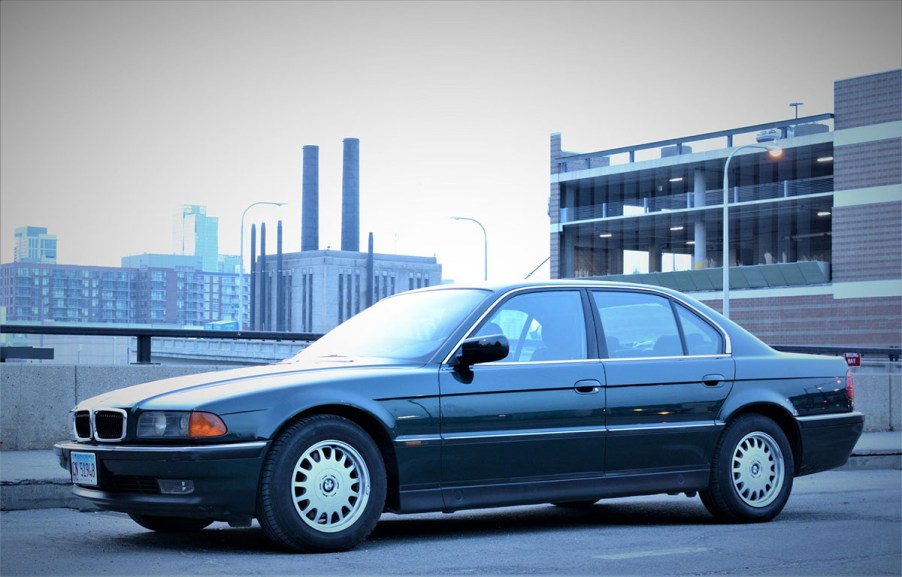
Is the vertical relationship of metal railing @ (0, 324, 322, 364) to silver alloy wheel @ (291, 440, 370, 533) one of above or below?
above

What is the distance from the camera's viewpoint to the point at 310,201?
471 ft

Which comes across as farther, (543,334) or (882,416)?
(882,416)

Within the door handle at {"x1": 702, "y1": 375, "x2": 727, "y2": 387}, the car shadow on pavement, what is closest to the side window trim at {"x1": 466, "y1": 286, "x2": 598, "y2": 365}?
the door handle at {"x1": 702, "y1": 375, "x2": 727, "y2": 387}

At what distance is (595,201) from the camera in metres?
83.8

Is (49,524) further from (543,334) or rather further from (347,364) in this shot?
(543,334)

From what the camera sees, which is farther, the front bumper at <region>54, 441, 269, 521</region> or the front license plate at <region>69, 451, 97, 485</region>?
the front license plate at <region>69, 451, 97, 485</region>

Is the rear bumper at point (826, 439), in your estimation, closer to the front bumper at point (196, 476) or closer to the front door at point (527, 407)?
the front door at point (527, 407)

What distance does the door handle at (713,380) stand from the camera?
27.3 feet

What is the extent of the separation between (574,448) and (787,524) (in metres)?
1.90

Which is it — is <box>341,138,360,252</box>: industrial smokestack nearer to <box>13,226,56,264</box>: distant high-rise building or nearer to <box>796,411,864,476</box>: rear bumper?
<box>13,226,56,264</box>: distant high-rise building

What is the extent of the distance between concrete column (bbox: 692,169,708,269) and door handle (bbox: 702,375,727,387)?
68.9 metres

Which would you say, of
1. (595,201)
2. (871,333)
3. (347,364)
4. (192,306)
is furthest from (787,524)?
(192,306)

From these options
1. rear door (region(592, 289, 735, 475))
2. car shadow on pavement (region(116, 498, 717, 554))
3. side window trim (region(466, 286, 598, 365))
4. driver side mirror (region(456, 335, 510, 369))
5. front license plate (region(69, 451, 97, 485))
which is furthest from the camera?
rear door (region(592, 289, 735, 475))

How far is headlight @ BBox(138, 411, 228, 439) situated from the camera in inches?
252
